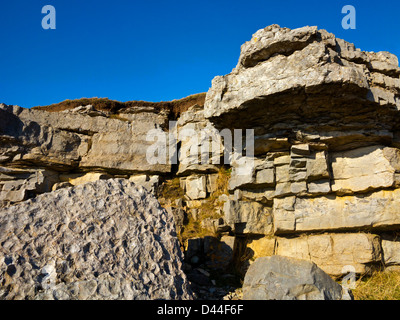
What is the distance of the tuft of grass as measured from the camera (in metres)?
5.30

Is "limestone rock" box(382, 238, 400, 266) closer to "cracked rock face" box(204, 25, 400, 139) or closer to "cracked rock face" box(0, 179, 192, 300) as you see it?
"cracked rock face" box(204, 25, 400, 139)

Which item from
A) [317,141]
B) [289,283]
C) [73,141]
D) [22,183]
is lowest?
[289,283]

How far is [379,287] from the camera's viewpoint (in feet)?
18.4

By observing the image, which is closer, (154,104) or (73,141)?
(73,141)

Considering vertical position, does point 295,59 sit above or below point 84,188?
above

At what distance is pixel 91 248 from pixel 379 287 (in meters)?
5.03

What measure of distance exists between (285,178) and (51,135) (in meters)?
7.82

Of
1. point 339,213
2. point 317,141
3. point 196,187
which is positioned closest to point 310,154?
point 317,141

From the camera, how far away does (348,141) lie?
7125mm

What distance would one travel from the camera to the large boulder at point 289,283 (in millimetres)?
4441

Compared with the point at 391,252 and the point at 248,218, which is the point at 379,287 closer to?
the point at 391,252
